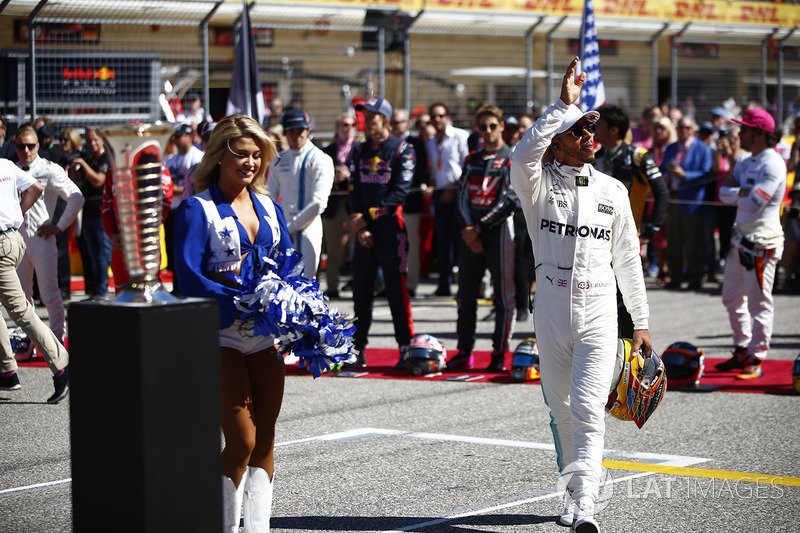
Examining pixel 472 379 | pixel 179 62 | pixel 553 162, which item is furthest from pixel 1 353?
pixel 179 62

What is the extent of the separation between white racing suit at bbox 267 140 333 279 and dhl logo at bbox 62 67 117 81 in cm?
561

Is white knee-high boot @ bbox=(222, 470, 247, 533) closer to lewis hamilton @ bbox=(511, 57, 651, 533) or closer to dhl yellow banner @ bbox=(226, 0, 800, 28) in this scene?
lewis hamilton @ bbox=(511, 57, 651, 533)

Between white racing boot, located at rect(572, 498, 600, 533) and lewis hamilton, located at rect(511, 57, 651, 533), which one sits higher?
lewis hamilton, located at rect(511, 57, 651, 533)

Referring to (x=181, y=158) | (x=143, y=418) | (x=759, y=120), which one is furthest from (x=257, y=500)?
(x=181, y=158)

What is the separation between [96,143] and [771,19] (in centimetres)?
1719

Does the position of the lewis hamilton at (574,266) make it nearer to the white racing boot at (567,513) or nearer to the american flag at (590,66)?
Result: the white racing boot at (567,513)

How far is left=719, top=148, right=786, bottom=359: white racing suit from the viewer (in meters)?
8.96

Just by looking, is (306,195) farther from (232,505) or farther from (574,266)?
(232,505)

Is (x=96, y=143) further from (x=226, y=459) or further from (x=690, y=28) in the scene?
(x=690, y=28)

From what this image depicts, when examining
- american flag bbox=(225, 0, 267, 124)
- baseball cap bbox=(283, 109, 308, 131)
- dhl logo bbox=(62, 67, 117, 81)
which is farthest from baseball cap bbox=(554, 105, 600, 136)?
dhl logo bbox=(62, 67, 117, 81)

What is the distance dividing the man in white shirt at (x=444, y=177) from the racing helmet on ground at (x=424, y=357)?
193 inches

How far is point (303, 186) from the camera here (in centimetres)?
947

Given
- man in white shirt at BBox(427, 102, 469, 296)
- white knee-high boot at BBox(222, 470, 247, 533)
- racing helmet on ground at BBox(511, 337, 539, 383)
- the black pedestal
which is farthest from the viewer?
Result: man in white shirt at BBox(427, 102, 469, 296)

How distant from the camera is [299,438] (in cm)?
705
